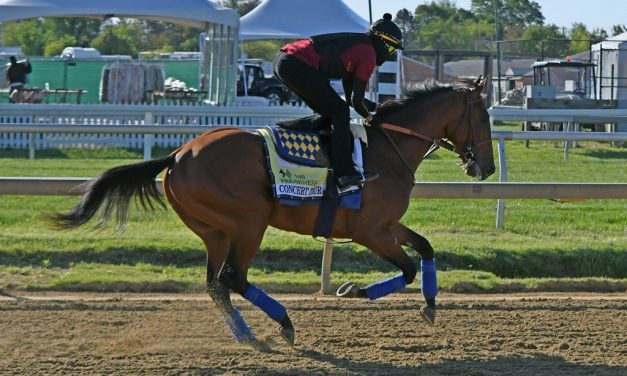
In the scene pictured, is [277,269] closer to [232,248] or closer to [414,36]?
[232,248]

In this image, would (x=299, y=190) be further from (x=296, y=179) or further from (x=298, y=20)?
(x=298, y=20)

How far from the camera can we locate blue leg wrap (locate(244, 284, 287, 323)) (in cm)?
733

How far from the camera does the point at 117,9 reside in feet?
77.4

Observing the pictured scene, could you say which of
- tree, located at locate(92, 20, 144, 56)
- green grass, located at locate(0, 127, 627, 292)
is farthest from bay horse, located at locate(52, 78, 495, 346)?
tree, located at locate(92, 20, 144, 56)

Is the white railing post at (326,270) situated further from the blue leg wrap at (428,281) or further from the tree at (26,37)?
the tree at (26,37)

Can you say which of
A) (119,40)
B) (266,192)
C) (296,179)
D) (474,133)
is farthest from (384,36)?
(119,40)

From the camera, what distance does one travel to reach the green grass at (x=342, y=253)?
9.82 metres

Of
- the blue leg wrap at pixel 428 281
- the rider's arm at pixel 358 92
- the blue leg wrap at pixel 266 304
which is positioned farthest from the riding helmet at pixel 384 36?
the blue leg wrap at pixel 266 304

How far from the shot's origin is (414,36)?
297 ft

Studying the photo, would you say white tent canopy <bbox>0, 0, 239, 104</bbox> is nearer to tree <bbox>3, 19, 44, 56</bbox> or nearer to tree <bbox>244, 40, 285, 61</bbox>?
tree <bbox>244, 40, 285, 61</bbox>

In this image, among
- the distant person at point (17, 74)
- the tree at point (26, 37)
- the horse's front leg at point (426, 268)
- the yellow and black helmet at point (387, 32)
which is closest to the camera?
the horse's front leg at point (426, 268)

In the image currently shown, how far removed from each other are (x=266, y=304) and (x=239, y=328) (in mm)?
255

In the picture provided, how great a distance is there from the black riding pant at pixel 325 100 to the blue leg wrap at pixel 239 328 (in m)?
1.21

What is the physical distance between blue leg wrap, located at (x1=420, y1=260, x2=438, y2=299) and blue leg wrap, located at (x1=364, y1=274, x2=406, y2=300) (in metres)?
0.17
